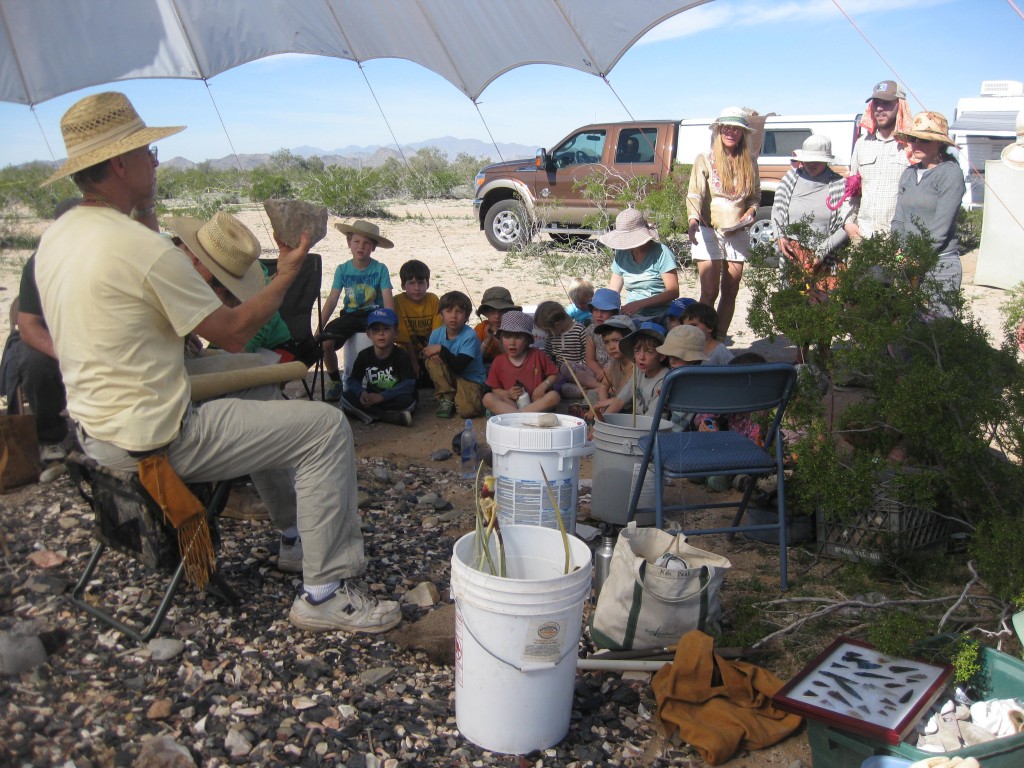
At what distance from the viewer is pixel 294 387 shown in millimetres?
6621

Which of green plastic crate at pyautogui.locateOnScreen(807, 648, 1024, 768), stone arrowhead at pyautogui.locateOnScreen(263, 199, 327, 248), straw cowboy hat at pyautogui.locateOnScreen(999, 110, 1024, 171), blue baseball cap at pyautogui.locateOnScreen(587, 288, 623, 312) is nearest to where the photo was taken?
green plastic crate at pyautogui.locateOnScreen(807, 648, 1024, 768)

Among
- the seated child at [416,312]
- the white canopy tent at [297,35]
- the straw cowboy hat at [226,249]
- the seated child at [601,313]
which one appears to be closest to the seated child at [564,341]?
the seated child at [601,313]

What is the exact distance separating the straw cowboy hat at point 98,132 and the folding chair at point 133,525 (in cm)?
98

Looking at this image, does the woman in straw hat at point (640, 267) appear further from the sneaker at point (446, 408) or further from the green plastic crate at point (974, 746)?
the green plastic crate at point (974, 746)

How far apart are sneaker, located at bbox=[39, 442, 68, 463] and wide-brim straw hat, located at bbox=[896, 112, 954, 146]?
5165 millimetres

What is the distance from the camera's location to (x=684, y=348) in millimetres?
4523

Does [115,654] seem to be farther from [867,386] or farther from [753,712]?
[867,386]

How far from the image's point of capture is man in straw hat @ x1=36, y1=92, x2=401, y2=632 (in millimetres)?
2568

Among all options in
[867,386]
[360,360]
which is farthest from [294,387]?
[867,386]

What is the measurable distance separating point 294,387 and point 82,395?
12.9ft

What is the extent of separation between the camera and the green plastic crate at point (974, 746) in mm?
2121

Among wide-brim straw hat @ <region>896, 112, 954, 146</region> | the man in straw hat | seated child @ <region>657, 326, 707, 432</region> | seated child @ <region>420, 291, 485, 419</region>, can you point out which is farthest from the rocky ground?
wide-brim straw hat @ <region>896, 112, 954, 146</region>

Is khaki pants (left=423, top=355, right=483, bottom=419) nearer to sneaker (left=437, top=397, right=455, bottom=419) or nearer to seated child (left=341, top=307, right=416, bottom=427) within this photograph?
sneaker (left=437, top=397, right=455, bottom=419)

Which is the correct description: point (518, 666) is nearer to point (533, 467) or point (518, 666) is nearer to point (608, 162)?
point (533, 467)
